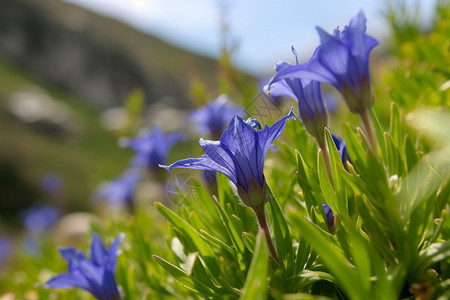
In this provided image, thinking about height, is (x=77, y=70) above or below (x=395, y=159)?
above

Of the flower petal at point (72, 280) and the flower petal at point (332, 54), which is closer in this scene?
the flower petal at point (332, 54)

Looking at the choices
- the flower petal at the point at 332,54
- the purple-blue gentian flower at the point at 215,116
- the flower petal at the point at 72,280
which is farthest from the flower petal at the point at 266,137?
the purple-blue gentian flower at the point at 215,116

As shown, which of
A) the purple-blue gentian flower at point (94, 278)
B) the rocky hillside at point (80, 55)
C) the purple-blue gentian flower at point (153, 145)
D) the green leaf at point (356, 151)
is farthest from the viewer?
the rocky hillside at point (80, 55)

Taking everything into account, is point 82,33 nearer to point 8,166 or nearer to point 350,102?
point 8,166

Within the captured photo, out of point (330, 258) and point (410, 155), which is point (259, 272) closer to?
point (330, 258)

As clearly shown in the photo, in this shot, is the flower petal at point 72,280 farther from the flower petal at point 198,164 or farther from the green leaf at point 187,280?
the flower petal at point 198,164

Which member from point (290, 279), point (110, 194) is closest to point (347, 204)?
point (290, 279)

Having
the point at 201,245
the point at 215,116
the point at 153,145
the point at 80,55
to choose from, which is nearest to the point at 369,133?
the point at 201,245
